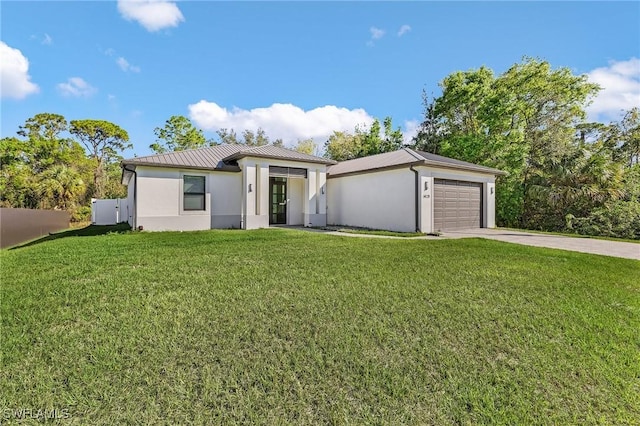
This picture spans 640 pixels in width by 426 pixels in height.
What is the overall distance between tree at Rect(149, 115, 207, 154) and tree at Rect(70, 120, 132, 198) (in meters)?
3.57

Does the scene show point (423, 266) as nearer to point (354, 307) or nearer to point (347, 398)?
point (354, 307)

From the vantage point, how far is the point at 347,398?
8.22 ft

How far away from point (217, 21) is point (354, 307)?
10970 mm

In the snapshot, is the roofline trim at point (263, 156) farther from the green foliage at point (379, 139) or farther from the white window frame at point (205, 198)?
the green foliage at point (379, 139)

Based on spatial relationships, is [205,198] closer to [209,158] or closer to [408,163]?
[209,158]

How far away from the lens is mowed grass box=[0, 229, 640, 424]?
7.91ft

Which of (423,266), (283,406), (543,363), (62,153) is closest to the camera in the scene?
(283,406)

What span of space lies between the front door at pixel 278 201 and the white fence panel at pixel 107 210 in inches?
418

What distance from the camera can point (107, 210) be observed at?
18438mm

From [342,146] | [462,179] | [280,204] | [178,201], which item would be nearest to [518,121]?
[462,179]

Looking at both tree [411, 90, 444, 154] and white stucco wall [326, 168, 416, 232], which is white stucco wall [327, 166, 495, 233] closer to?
white stucco wall [326, 168, 416, 232]

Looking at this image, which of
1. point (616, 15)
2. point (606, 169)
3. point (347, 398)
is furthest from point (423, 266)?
point (606, 169)

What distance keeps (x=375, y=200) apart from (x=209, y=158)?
762cm

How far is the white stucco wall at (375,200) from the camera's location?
11992 millimetres
